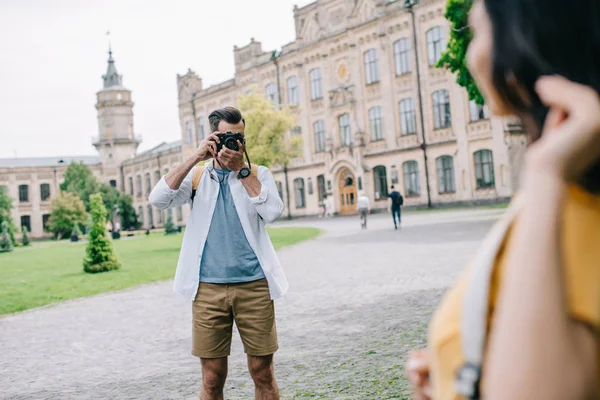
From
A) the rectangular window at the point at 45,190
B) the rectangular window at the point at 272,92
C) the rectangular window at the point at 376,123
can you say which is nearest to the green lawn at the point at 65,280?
the rectangular window at the point at 376,123

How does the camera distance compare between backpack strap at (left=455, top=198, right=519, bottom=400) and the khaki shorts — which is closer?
backpack strap at (left=455, top=198, right=519, bottom=400)

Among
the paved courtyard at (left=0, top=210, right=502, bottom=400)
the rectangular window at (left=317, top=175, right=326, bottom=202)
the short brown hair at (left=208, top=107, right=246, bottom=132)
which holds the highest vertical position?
the rectangular window at (left=317, top=175, right=326, bottom=202)

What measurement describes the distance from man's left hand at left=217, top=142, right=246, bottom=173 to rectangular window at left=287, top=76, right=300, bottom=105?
41.9 meters

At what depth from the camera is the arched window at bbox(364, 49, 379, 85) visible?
130 ft

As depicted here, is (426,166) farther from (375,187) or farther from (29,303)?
(29,303)

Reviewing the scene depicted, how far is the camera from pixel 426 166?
120 ft

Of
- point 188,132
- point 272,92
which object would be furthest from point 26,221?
point 272,92

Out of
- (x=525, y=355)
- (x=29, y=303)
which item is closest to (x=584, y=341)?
(x=525, y=355)

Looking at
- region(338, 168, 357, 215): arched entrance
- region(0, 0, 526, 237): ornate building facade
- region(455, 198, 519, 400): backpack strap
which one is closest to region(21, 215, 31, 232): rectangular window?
region(0, 0, 526, 237): ornate building facade

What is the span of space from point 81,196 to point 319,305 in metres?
57.0

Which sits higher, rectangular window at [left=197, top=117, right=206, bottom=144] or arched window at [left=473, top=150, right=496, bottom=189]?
rectangular window at [left=197, top=117, right=206, bottom=144]

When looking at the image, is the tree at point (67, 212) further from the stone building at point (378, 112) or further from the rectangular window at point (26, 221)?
the stone building at point (378, 112)

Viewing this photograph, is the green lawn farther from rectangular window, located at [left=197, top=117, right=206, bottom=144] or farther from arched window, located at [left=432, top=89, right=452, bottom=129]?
rectangular window, located at [left=197, top=117, right=206, bottom=144]

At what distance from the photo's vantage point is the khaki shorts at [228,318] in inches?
138
